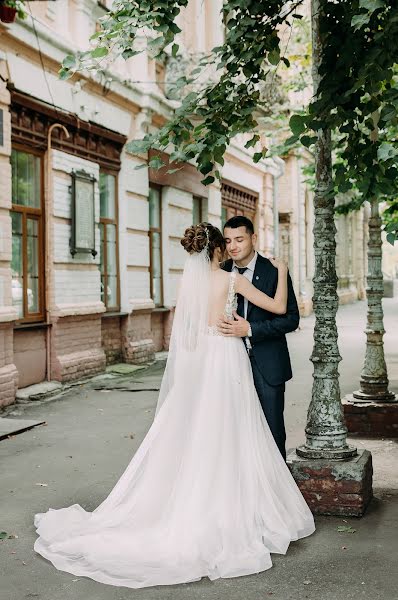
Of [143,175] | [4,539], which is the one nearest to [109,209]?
[143,175]

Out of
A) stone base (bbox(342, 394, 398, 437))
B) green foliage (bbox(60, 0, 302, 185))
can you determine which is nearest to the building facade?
green foliage (bbox(60, 0, 302, 185))

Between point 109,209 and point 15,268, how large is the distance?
11.2ft

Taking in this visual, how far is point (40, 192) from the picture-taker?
11648 millimetres

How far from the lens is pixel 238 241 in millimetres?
5375

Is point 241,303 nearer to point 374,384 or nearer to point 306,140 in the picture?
point 306,140

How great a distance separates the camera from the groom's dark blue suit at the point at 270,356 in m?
5.44

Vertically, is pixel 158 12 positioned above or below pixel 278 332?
above

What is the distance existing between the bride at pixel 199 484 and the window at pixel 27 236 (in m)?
6.09

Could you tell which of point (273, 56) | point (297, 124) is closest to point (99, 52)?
point (273, 56)

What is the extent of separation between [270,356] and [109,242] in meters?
9.00

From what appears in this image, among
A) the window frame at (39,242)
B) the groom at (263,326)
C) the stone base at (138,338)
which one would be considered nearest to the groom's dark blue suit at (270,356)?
the groom at (263,326)

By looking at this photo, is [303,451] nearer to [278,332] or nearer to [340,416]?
[340,416]

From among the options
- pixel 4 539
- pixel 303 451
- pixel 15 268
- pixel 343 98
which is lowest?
pixel 4 539

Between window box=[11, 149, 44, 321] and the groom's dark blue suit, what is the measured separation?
20.1 ft
